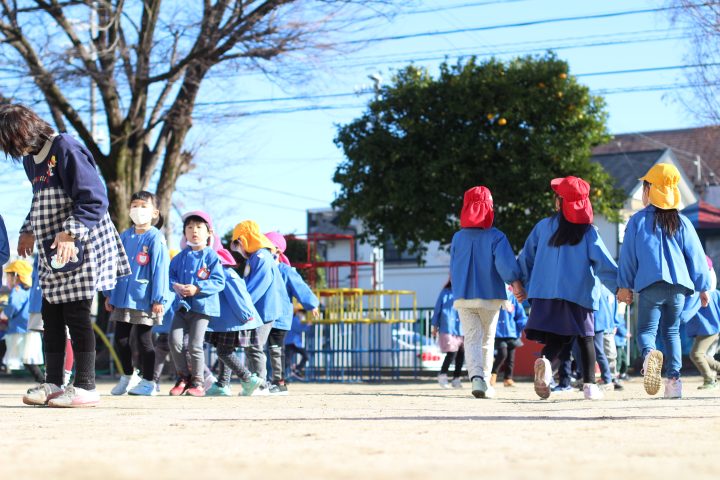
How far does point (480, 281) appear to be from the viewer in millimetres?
10070

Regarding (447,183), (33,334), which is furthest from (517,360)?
(33,334)

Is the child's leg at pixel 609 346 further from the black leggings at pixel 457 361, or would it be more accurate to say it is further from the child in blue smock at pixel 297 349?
Answer: the child in blue smock at pixel 297 349

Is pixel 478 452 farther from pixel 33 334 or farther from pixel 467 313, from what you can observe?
pixel 33 334

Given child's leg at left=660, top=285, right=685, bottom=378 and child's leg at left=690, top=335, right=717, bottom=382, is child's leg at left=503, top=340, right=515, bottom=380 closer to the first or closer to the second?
child's leg at left=690, top=335, right=717, bottom=382

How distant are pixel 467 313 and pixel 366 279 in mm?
38012

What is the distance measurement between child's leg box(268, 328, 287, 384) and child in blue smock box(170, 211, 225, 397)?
96cm

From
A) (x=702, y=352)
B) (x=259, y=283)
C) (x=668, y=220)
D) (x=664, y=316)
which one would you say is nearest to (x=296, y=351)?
(x=259, y=283)

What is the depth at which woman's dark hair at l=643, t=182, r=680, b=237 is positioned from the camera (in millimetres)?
8703

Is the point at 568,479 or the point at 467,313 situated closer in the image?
the point at 568,479

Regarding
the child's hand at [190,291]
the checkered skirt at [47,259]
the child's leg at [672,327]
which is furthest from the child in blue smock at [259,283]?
the child's leg at [672,327]

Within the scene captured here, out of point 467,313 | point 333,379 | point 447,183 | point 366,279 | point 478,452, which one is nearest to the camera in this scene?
point 478,452

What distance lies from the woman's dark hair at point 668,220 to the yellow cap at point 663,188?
0.04 metres

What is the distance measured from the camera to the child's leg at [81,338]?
7578mm

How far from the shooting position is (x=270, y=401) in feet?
30.3
